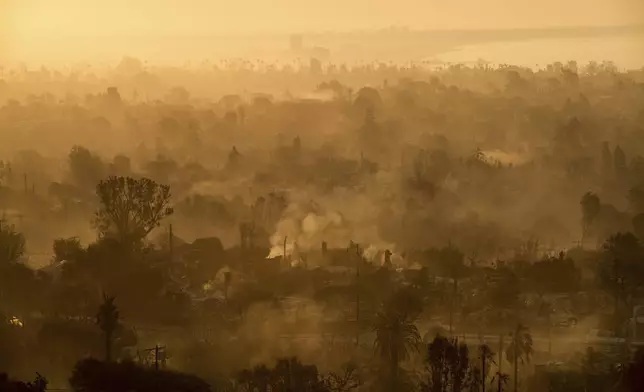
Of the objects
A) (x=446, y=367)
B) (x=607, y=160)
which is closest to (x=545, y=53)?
(x=607, y=160)

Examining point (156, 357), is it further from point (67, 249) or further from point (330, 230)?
point (330, 230)

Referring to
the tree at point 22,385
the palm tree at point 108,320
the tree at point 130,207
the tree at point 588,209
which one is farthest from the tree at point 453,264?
the tree at point 22,385

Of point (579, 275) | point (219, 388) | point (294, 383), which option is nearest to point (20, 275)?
point (219, 388)

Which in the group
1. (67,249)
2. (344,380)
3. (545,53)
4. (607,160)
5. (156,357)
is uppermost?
(545,53)

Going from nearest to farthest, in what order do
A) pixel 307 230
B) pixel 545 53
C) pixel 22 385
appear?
pixel 22 385 < pixel 307 230 < pixel 545 53

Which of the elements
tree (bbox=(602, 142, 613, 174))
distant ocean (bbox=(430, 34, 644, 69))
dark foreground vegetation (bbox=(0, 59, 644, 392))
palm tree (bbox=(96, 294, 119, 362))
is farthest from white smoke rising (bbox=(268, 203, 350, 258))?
tree (bbox=(602, 142, 613, 174))

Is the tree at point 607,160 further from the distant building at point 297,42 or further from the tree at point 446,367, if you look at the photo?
the distant building at point 297,42

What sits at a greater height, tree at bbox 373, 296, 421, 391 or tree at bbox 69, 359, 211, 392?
tree at bbox 373, 296, 421, 391

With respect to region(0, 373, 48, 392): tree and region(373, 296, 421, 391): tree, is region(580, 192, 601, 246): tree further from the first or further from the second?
region(0, 373, 48, 392): tree
